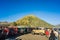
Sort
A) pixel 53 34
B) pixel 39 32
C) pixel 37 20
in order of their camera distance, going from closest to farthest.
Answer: pixel 53 34 < pixel 39 32 < pixel 37 20

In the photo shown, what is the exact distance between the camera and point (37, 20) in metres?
155

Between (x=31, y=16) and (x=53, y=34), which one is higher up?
(x=31, y=16)

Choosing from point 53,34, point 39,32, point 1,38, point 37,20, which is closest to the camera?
point 53,34

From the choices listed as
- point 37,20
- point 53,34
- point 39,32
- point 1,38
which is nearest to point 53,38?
point 53,34

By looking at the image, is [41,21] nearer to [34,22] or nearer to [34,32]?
[34,22]

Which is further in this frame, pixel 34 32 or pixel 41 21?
pixel 41 21

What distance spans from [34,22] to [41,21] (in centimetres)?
782

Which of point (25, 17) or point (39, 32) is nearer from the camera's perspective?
point (39, 32)

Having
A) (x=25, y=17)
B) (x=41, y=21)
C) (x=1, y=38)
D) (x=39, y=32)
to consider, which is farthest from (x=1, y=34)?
(x=41, y=21)

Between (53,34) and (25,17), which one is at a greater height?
(25,17)

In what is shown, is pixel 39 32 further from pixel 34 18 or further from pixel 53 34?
pixel 34 18

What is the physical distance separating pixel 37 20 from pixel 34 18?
4.55 m

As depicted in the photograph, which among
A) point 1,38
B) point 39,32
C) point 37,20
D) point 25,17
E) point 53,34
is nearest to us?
point 53,34

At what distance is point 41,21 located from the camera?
153625 millimetres
